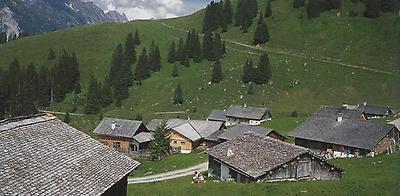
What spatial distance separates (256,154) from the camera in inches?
1886

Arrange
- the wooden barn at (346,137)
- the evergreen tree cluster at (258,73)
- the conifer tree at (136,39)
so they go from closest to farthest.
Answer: the wooden barn at (346,137) < the evergreen tree cluster at (258,73) < the conifer tree at (136,39)

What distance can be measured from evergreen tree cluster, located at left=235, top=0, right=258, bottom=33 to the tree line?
68.1 metres

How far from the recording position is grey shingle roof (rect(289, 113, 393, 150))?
65.4 meters

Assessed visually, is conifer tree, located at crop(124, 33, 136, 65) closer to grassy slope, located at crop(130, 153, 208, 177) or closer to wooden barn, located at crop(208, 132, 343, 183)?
grassy slope, located at crop(130, 153, 208, 177)

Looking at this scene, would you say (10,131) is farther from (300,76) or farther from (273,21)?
(273,21)

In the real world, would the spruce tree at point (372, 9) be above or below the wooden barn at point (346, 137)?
above

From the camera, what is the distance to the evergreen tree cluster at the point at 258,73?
140 meters

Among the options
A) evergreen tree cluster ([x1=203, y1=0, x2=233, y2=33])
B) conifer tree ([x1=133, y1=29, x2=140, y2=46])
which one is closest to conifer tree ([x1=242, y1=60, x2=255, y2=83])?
evergreen tree cluster ([x1=203, y1=0, x2=233, y2=33])

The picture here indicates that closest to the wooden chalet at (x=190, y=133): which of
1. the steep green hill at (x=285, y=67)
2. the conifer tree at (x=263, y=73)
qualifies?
the steep green hill at (x=285, y=67)

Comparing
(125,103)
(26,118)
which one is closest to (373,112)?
(125,103)

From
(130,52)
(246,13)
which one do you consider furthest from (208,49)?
(246,13)

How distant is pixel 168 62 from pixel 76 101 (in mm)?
36088

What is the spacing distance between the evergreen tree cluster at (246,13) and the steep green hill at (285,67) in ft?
14.0

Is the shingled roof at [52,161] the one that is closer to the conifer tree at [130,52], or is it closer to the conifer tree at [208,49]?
the conifer tree at [208,49]
